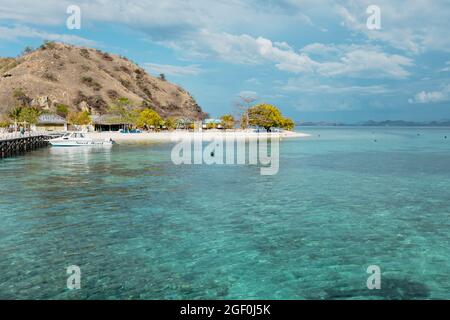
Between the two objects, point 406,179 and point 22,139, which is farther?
point 22,139

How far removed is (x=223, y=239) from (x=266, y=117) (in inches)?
5979

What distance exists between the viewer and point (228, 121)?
178 metres

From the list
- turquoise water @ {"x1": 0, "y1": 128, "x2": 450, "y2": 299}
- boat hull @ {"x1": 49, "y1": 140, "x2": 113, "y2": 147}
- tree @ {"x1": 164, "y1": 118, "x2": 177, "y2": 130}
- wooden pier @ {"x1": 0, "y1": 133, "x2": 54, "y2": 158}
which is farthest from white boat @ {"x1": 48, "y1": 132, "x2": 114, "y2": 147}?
tree @ {"x1": 164, "y1": 118, "x2": 177, "y2": 130}

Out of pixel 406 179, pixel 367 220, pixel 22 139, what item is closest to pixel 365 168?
pixel 406 179

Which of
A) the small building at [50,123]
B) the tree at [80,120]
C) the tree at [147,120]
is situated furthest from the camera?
the tree at [147,120]

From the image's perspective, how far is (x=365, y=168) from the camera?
152ft

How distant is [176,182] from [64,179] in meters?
10.0

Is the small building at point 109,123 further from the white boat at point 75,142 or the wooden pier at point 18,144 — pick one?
the white boat at point 75,142

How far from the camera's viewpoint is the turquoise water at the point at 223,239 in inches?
480

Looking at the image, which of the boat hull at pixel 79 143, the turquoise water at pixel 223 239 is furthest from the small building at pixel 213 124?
the turquoise water at pixel 223 239

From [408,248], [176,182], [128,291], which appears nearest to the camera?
[128,291]

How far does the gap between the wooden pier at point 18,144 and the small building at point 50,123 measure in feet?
120

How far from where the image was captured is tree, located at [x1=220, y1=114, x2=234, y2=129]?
17502 centimetres

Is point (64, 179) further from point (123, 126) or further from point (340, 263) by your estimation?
point (123, 126)
